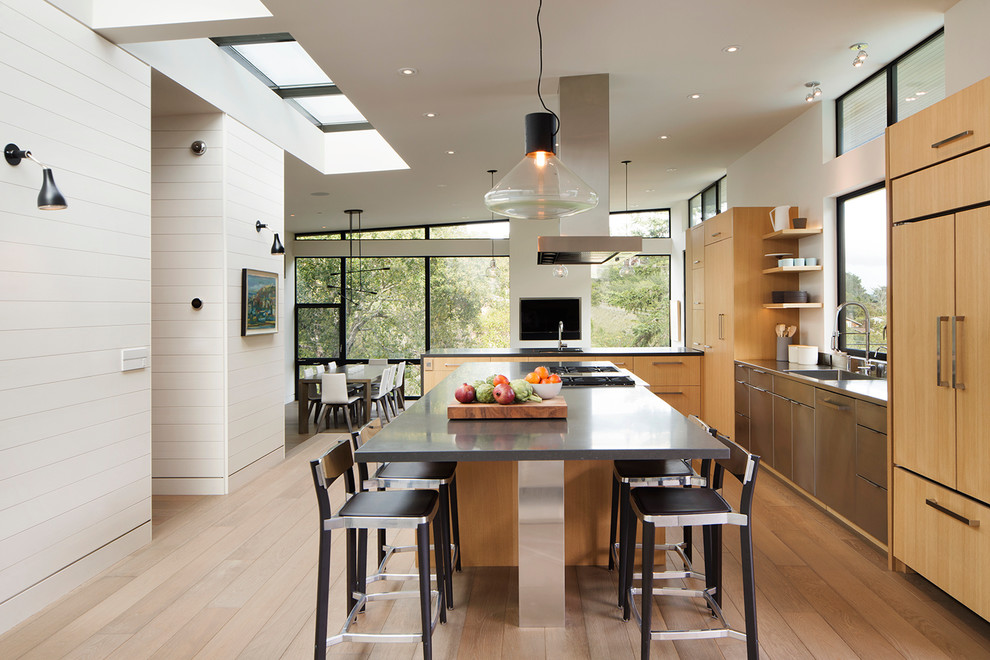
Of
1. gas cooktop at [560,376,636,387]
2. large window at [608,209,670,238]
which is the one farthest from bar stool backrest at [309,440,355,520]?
large window at [608,209,670,238]

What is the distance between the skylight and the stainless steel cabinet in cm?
401

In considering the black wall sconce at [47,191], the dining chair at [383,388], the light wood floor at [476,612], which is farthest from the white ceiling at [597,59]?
the light wood floor at [476,612]

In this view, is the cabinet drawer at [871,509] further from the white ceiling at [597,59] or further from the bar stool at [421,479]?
the white ceiling at [597,59]

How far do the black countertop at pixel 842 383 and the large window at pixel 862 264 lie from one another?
0.37 metres

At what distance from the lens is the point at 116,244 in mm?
3355

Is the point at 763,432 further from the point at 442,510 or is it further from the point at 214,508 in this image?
the point at 214,508

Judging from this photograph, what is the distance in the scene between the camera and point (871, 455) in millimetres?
3332

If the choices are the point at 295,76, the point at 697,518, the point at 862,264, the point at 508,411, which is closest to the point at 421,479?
the point at 508,411

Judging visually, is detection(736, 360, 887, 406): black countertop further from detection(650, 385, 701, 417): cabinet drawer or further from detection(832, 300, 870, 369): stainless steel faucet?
detection(650, 385, 701, 417): cabinet drawer

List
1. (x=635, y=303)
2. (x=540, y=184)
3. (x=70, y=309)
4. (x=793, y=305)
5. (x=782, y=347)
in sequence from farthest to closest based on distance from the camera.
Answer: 1. (x=635, y=303)
2. (x=782, y=347)
3. (x=793, y=305)
4. (x=70, y=309)
5. (x=540, y=184)

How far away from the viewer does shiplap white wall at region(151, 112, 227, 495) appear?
449cm

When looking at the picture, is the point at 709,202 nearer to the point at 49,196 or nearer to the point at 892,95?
the point at 892,95

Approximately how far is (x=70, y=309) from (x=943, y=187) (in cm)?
399

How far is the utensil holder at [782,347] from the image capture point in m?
5.39
